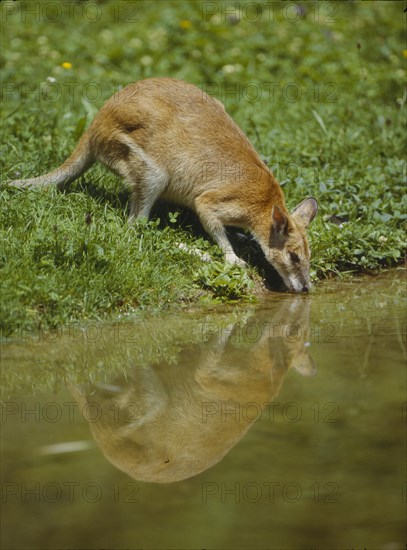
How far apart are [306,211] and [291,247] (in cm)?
41

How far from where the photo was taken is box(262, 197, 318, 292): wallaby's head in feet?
22.1

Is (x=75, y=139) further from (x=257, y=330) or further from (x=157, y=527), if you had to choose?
(x=157, y=527)

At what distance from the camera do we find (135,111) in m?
6.95

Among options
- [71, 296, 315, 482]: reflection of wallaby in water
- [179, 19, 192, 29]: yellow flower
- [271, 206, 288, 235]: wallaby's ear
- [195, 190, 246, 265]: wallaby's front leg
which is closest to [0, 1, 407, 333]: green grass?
[179, 19, 192, 29]: yellow flower

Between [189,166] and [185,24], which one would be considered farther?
[185,24]

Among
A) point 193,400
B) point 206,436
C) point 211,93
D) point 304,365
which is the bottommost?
point 211,93

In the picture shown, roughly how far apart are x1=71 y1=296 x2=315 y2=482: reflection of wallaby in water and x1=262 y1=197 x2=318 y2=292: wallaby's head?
1.12m

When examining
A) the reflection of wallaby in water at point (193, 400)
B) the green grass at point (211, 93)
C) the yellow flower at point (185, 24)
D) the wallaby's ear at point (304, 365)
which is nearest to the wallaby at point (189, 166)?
the green grass at point (211, 93)

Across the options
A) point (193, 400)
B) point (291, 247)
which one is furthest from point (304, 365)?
point (291, 247)

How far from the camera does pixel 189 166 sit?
7055 mm

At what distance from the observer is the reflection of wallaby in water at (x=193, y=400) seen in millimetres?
3693

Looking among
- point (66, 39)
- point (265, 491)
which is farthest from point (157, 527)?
point (66, 39)

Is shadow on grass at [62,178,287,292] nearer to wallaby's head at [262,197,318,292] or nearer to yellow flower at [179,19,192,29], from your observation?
wallaby's head at [262,197,318,292]

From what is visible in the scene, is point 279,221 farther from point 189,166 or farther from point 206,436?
point 206,436
